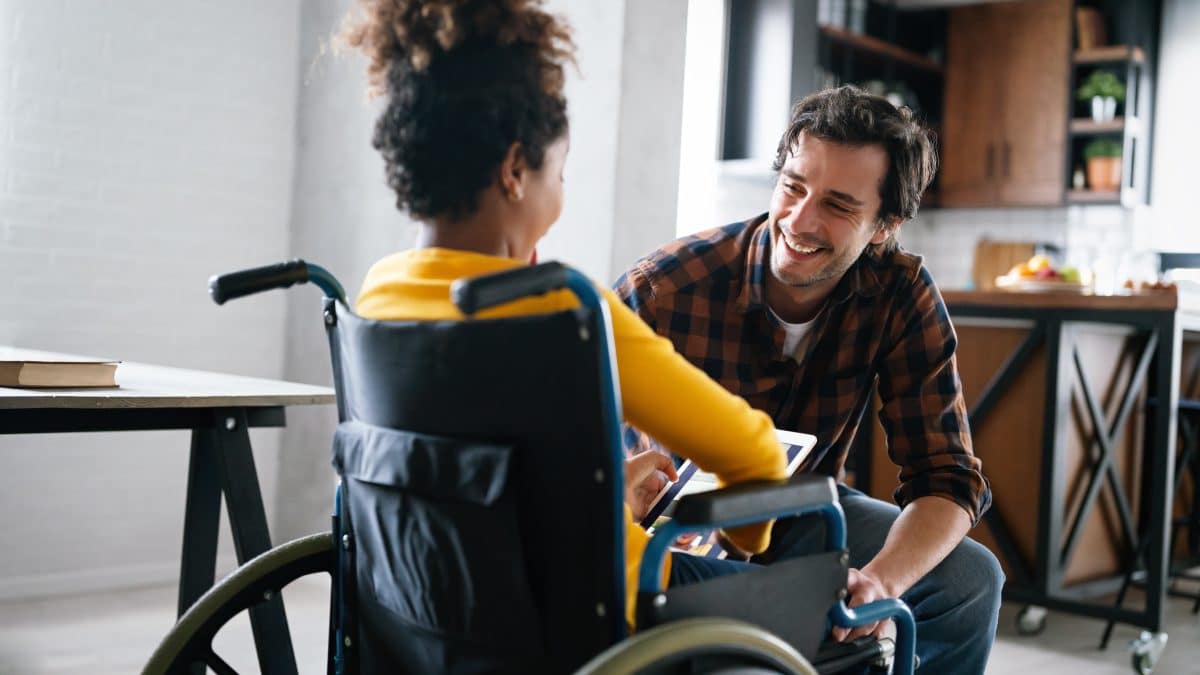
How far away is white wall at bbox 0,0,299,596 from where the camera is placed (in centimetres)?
323

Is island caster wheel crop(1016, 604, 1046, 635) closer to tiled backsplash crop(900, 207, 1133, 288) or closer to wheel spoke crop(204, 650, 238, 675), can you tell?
wheel spoke crop(204, 650, 238, 675)

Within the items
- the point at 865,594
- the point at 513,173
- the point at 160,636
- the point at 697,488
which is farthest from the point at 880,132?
the point at 160,636

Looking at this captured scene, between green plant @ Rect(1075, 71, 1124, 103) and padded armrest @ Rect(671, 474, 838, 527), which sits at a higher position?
green plant @ Rect(1075, 71, 1124, 103)

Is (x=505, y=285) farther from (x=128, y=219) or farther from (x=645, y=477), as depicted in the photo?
(x=128, y=219)

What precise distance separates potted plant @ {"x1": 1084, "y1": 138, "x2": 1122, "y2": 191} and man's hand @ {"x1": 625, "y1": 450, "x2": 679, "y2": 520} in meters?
5.02

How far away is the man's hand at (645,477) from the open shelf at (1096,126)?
5.05 m

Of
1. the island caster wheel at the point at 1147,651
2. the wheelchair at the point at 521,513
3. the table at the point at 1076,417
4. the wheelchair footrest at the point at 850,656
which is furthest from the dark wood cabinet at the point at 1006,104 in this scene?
the wheelchair at the point at 521,513

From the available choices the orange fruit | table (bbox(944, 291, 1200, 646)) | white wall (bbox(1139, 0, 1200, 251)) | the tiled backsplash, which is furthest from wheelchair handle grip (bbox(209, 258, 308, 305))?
white wall (bbox(1139, 0, 1200, 251))

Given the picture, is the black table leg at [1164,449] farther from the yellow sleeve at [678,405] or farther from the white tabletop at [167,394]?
the yellow sleeve at [678,405]

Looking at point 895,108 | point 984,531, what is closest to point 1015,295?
point 984,531

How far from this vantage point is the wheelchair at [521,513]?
1.02m

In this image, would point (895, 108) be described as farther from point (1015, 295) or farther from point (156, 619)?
point (156, 619)

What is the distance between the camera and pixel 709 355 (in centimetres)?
194

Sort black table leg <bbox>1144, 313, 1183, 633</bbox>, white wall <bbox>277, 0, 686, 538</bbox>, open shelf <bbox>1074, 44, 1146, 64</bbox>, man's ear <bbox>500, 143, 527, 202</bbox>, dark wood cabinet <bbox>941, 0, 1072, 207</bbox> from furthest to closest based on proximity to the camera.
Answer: dark wood cabinet <bbox>941, 0, 1072, 207</bbox> → open shelf <bbox>1074, 44, 1146, 64</bbox> → black table leg <bbox>1144, 313, 1183, 633</bbox> → white wall <bbox>277, 0, 686, 538</bbox> → man's ear <bbox>500, 143, 527, 202</bbox>
